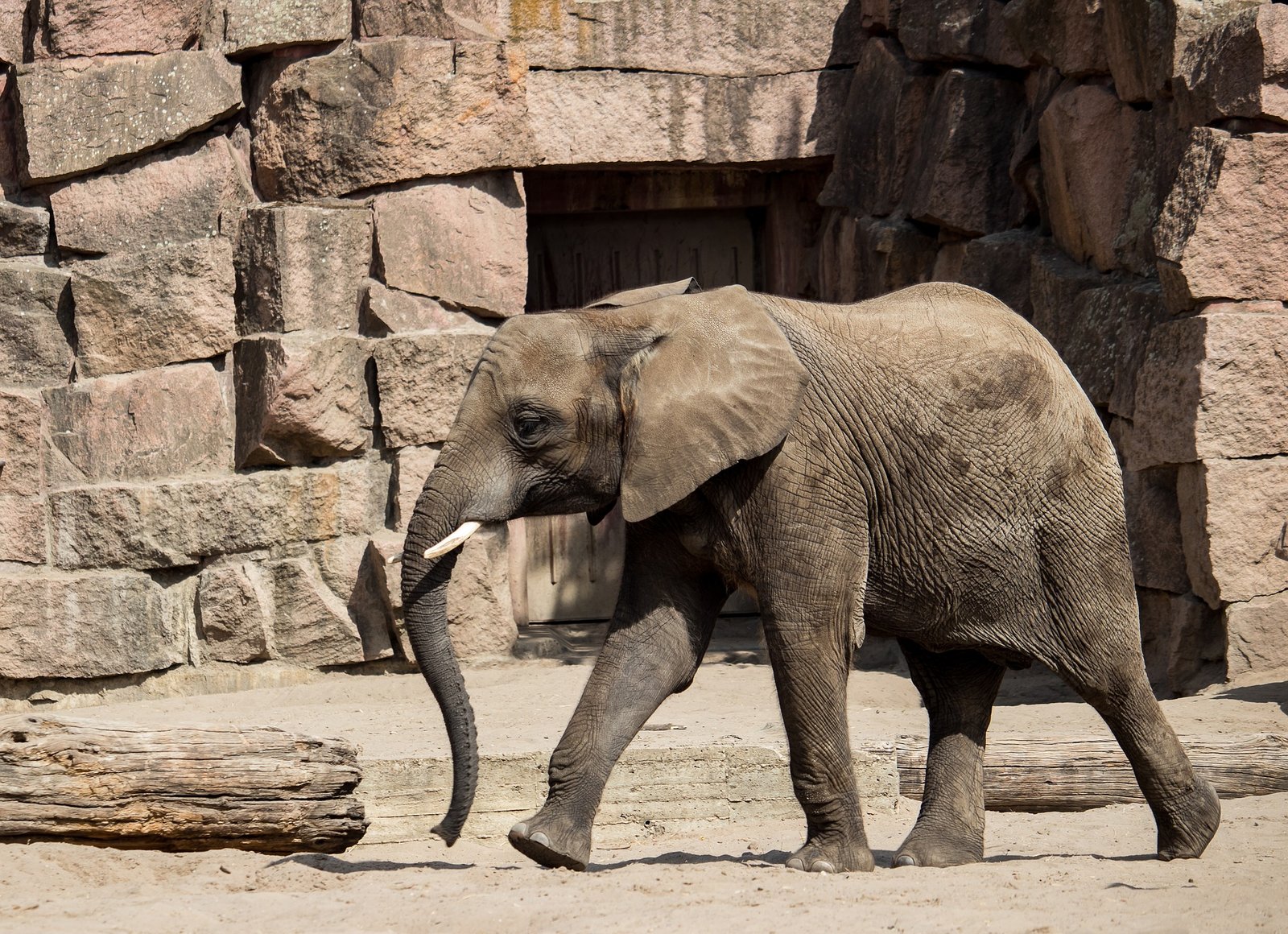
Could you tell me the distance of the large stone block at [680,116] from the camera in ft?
33.5

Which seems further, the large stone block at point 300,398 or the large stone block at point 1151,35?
the large stone block at point 300,398

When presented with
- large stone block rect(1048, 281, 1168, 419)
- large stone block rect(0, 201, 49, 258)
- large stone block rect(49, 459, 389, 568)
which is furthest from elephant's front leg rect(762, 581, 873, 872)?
large stone block rect(0, 201, 49, 258)

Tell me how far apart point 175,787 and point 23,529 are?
4.28m

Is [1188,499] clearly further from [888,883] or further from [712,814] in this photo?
[888,883]

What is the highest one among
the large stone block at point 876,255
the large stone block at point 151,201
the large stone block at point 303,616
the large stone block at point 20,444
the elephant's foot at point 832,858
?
the large stone block at point 151,201

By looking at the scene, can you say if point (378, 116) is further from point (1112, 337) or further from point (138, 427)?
point (1112, 337)

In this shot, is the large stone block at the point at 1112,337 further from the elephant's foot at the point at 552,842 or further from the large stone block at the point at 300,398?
the elephant's foot at the point at 552,842

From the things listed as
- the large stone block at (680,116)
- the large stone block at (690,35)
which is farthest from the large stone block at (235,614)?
the large stone block at (690,35)

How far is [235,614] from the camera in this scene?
9.12 metres

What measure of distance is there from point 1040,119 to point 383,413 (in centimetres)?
384

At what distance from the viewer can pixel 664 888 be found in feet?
15.6

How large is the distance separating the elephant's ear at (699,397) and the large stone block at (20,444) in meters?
5.05

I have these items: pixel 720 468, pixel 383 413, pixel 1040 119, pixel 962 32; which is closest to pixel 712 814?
pixel 720 468

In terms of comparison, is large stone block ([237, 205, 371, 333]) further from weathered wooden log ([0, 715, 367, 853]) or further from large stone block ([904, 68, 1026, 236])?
weathered wooden log ([0, 715, 367, 853])
